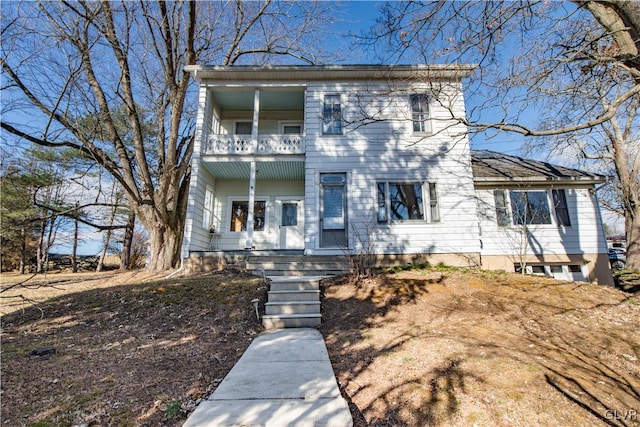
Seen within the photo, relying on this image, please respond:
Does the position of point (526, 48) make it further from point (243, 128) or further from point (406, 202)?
point (243, 128)

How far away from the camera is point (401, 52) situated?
5574 millimetres

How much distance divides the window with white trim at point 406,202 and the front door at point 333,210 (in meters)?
1.15

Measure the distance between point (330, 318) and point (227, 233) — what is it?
6821 millimetres

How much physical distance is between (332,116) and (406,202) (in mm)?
3880

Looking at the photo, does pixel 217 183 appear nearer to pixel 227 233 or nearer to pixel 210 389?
pixel 227 233

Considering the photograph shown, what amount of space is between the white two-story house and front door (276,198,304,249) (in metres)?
0.56

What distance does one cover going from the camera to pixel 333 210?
932 centimetres

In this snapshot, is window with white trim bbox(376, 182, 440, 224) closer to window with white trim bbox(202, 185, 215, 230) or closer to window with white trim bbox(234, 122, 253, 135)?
window with white trim bbox(234, 122, 253, 135)

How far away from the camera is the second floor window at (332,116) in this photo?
32.1ft

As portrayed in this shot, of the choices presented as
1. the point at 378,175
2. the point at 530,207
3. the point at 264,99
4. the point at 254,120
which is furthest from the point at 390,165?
the point at 264,99

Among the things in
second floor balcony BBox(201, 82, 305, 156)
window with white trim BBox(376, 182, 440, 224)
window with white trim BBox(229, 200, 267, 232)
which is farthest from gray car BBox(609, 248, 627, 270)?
window with white trim BBox(229, 200, 267, 232)

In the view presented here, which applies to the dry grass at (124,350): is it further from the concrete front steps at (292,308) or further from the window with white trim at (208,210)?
the window with white trim at (208,210)

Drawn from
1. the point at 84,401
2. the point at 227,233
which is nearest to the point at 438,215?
the point at 227,233

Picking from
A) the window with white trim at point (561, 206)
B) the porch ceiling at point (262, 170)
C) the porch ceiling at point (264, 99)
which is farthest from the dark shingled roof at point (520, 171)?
the porch ceiling at point (264, 99)
